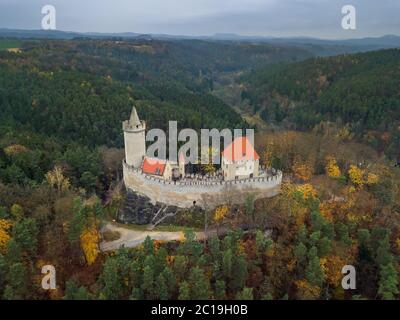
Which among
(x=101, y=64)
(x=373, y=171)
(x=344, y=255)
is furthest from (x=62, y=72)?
(x=344, y=255)

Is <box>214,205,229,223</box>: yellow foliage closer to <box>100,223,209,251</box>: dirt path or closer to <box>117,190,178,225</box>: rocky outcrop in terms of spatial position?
<box>100,223,209,251</box>: dirt path

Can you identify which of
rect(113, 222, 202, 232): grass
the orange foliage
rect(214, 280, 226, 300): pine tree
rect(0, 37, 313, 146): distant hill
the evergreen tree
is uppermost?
rect(0, 37, 313, 146): distant hill

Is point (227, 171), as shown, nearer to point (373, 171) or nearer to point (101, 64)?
point (373, 171)

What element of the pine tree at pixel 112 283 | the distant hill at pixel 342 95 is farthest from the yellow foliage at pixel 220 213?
the distant hill at pixel 342 95

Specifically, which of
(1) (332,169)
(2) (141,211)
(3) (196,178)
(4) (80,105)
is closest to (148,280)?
(2) (141,211)

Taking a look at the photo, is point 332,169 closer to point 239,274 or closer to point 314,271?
point 314,271

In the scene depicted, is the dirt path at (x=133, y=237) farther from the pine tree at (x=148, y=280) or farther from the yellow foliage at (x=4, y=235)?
the yellow foliage at (x=4, y=235)

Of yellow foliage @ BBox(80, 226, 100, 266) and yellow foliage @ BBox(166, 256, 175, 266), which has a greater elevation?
yellow foliage @ BBox(80, 226, 100, 266)

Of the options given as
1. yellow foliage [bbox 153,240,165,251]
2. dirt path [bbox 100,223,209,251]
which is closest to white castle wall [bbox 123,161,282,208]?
dirt path [bbox 100,223,209,251]
